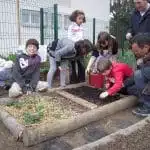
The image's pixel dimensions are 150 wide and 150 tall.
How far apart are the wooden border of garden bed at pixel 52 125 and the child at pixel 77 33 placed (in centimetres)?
160

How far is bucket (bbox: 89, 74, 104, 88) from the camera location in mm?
5421

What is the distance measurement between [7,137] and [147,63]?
2077 millimetres

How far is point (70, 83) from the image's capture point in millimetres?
6152

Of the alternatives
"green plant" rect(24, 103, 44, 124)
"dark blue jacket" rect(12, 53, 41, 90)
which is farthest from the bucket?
"green plant" rect(24, 103, 44, 124)

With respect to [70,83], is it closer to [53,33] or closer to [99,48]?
[99,48]

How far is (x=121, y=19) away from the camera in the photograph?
42.7 ft

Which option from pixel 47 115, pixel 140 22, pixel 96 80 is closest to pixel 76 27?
pixel 96 80

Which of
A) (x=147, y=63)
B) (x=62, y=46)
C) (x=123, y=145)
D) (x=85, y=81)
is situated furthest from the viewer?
(x=85, y=81)

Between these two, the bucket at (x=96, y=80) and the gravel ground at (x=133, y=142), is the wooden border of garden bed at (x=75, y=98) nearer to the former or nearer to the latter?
the bucket at (x=96, y=80)

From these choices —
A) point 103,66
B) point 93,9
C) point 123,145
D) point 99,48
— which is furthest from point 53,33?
point 93,9

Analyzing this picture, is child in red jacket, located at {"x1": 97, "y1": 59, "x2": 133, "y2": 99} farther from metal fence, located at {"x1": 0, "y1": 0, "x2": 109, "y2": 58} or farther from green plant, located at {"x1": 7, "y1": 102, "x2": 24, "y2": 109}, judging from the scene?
metal fence, located at {"x1": 0, "y1": 0, "x2": 109, "y2": 58}

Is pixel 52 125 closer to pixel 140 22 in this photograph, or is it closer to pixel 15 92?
pixel 15 92

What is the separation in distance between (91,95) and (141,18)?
1.44 metres

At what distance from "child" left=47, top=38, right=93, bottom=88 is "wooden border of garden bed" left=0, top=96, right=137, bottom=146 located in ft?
4.29
